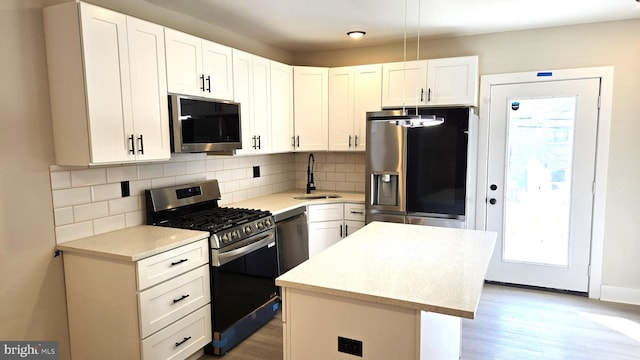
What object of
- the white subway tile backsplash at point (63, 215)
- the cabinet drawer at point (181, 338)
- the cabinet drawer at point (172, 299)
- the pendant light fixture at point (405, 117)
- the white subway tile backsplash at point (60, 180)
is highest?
the pendant light fixture at point (405, 117)

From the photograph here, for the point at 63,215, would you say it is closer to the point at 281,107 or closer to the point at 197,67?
the point at 197,67

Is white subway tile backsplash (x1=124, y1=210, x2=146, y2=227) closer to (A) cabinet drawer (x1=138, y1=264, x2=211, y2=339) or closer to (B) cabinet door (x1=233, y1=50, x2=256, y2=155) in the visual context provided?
(A) cabinet drawer (x1=138, y1=264, x2=211, y2=339)

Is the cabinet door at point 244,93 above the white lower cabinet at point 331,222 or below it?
above

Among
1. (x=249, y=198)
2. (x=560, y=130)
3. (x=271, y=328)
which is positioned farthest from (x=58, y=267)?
(x=560, y=130)

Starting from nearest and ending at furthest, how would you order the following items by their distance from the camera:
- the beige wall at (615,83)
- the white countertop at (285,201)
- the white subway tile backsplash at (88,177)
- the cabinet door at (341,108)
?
the white subway tile backsplash at (88,177)
the beige wall at (615,83)
the white countertop at (285,201)
the cabinet door at (341,108)

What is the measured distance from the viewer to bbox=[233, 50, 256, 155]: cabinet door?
11.3ft

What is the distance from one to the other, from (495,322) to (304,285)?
236 centimetres

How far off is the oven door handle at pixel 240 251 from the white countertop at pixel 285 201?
0.27m

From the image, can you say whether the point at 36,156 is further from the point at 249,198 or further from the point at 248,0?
the point at 249,198

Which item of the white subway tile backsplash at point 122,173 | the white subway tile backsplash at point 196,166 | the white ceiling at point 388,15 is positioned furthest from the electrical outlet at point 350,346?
the white ceiling at point 388,15

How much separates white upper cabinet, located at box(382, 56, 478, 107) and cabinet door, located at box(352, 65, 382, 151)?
0.09 m

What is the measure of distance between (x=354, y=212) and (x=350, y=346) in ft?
8.26

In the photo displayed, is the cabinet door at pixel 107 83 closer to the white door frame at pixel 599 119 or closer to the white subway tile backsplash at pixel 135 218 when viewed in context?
the white subway tile backsplash at pixel 135 218

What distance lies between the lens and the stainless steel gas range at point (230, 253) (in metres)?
2.81
